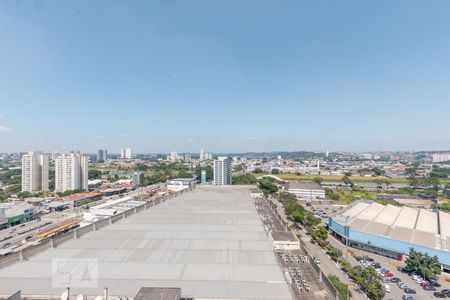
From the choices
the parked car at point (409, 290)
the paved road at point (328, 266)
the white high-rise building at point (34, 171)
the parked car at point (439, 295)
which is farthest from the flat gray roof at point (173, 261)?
the white high-rise building at point (34, 171)

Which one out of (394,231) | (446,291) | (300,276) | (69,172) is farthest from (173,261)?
(69,172)

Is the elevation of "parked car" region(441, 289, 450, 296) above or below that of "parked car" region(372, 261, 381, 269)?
above

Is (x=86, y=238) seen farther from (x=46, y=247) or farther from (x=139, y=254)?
(x=139, y=254)

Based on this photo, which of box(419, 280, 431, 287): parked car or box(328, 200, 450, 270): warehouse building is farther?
box(328, 200, 450, 270): warehouse building

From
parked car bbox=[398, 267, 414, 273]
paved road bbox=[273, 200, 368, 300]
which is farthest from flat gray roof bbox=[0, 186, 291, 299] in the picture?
parked car bbox=[398, 267, 414, 273]

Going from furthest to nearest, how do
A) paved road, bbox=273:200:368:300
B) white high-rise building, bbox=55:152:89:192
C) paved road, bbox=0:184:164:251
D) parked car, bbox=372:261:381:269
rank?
white high-rise building, bbox=55:152:89:192, paved road, bbox=0:184:164:251, parked car, bbox=372:261:381:269, paved road, bbox=273:200:368:300

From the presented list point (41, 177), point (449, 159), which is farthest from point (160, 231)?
point (449, 159)

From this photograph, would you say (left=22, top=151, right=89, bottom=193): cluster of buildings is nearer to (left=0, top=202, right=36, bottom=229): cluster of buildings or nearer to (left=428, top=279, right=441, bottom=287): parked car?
(left=0, top=202, right=36, bottom=229): cluster of buildings
